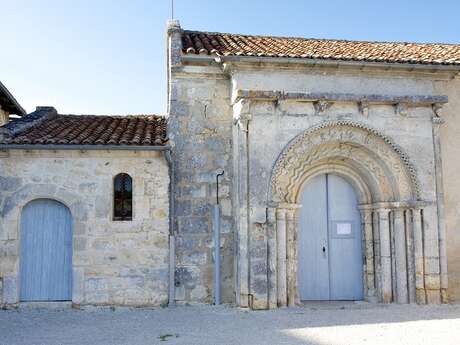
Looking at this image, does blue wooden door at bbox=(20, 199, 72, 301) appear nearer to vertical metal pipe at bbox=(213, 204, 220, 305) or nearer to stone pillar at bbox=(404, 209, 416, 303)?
vertical metal pipe at bbox=(213, 204, 220, 305)

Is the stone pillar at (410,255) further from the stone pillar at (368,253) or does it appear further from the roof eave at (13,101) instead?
the roof eave at (13,101)

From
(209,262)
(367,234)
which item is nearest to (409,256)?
(367,234)

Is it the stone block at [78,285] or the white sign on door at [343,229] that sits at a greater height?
the white sign on door at [343,229]

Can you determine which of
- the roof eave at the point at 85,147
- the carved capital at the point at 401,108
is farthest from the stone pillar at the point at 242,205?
the carved capital at the point at 401,108

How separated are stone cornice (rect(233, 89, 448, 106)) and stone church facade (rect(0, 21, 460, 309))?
24 mm

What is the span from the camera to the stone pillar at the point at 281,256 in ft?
26.7

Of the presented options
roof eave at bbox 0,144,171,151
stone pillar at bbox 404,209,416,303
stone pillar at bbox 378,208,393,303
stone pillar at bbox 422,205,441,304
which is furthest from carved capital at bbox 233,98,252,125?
stone pillar at bbox 422,205,441,304

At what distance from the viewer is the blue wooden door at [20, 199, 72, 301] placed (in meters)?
8.67

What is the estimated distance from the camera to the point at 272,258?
26.6ft

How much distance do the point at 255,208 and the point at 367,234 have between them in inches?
91.6

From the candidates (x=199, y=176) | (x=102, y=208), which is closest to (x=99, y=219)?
(x=102, y=208)

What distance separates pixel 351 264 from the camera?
9.16m

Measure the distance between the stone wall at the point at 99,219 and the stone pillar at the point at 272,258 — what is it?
6.13 ft

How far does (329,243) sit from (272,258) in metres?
1.56
